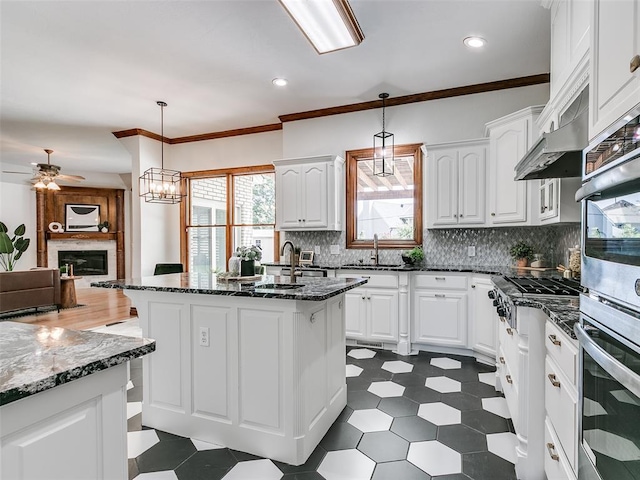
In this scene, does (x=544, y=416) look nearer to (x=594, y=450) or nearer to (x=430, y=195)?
(x=594, y=450)

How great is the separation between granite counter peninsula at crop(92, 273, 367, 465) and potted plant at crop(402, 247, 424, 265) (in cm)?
173

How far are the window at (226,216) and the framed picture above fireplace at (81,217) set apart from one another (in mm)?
5358

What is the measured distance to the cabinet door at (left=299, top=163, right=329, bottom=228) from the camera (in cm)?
448

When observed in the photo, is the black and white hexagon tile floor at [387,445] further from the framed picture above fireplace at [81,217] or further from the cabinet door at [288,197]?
the framed picture above fireplace at [81,217]

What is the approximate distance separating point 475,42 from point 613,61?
2.33 metres

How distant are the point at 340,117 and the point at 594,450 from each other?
4.28 metres

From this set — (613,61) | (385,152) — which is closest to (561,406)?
(613,61)

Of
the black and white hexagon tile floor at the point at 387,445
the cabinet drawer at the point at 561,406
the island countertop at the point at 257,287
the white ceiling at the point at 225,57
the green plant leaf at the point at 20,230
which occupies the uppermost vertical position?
the white ceiling at the point at 225,57

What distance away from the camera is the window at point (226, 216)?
5504mm

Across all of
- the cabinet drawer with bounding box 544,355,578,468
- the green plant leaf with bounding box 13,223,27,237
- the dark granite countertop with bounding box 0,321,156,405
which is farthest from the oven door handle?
the green plant leaf with bounding box 13,223,27,237

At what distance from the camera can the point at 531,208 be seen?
328cm

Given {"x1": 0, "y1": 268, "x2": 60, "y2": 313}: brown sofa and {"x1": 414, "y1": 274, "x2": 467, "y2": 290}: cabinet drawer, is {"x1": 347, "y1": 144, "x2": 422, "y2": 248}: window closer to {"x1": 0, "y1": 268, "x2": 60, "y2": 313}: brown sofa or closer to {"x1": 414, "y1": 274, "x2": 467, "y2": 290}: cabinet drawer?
{"x1": 414, "y1": 274, "x2": 467, "y2": 290}: cabinet drawer

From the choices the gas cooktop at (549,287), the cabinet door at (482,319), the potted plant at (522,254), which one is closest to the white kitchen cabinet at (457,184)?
the potted plant at (522,254)

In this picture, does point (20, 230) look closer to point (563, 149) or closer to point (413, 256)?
point (413, 256)
